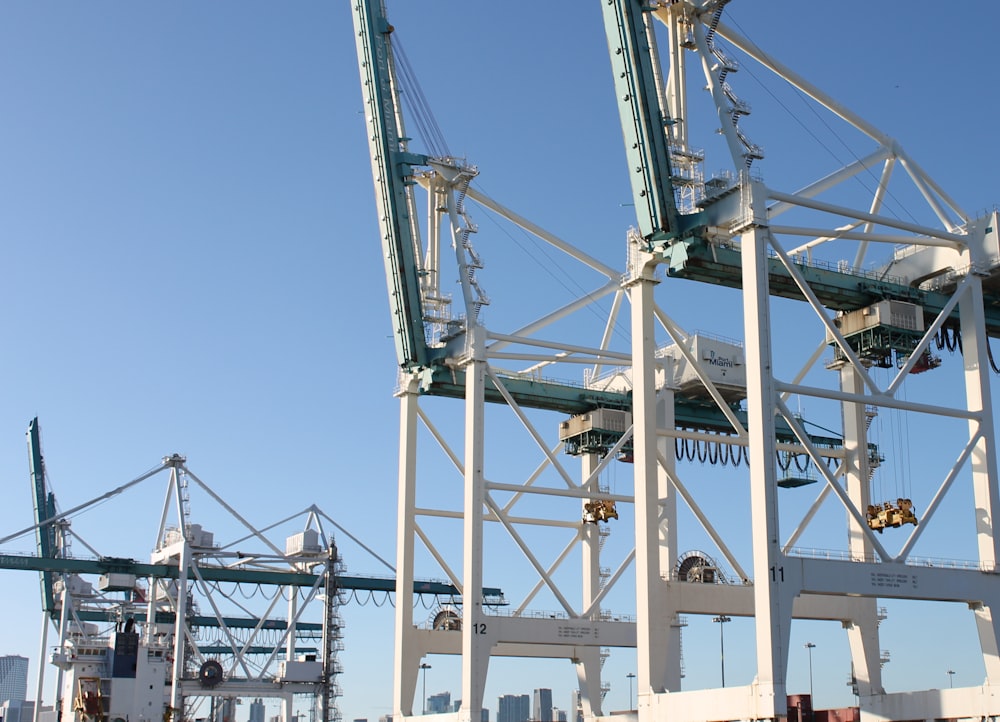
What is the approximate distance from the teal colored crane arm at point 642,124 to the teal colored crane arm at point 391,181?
41.0 ft

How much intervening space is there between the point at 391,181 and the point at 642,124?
45.1 ft

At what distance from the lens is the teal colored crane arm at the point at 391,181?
46781 mm

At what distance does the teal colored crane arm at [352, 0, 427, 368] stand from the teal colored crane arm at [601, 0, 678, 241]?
41.0ft

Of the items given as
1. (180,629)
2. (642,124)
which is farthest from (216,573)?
(642,124)

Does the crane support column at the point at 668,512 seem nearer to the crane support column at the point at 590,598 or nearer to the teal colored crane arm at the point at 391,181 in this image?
the crane support column at the point at 590,598

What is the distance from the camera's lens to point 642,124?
35750 millimetres

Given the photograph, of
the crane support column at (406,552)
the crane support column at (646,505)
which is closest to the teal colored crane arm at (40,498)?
the crane support column at (406,552)

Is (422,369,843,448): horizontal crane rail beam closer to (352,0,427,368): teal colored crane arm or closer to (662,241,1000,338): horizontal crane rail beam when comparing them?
(352,0,427,368): teal colored crane arm

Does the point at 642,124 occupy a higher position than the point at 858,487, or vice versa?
the point at 642,124

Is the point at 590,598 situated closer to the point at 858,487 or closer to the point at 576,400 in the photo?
the point at 576,400

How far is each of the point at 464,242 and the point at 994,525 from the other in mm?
20967

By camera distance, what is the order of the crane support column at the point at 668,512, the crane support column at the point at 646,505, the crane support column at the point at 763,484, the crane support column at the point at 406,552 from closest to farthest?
the crane support column at the point at 763,484 < the crane support column at the point at 646,505 < the crane support column at the point at 668,512 < the crane support column at the point at 406,552

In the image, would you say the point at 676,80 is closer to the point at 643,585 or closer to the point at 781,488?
the point at 643,585

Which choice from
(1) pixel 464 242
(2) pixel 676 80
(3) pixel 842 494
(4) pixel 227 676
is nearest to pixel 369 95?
(1) pixel 464 242
